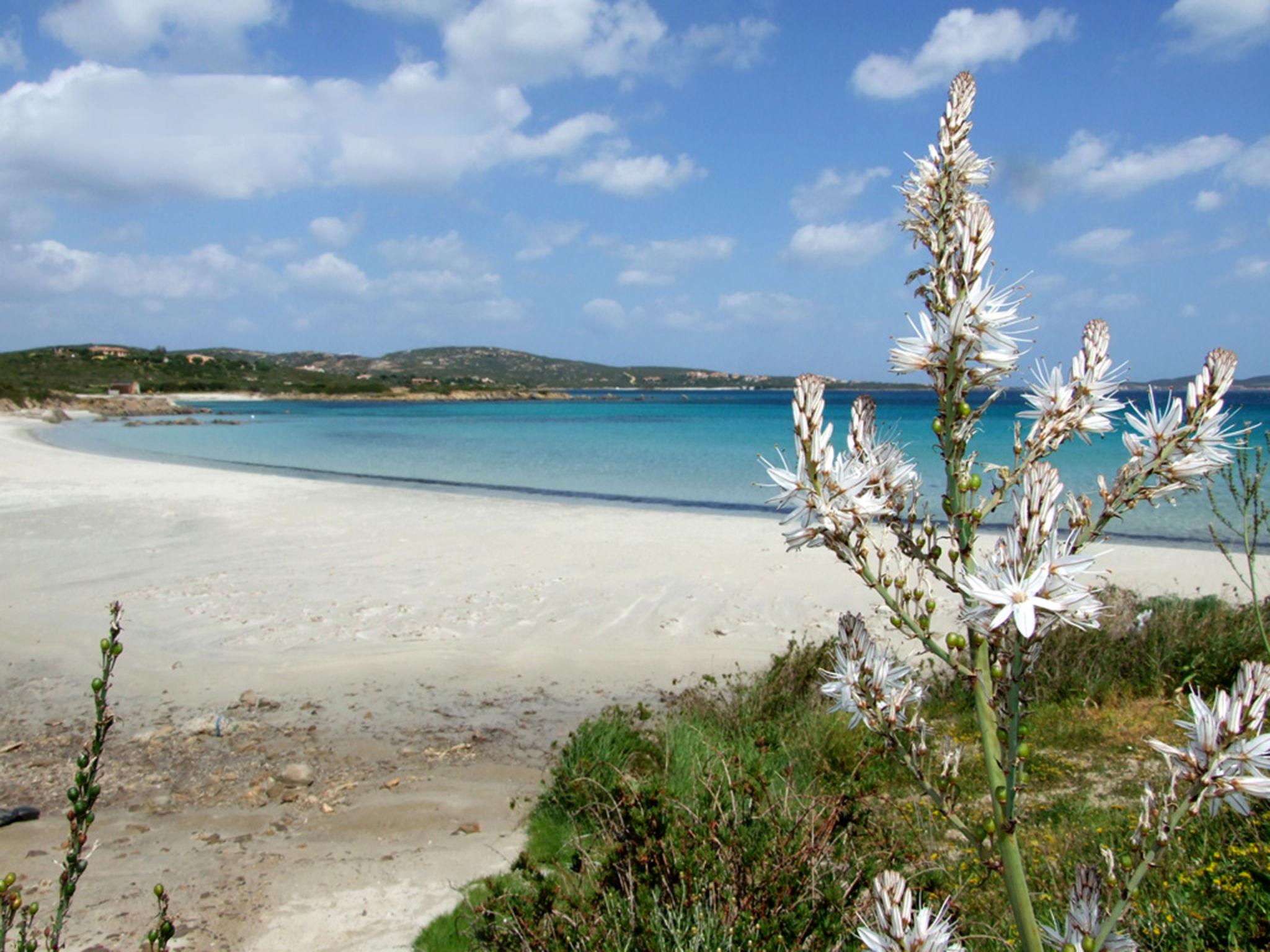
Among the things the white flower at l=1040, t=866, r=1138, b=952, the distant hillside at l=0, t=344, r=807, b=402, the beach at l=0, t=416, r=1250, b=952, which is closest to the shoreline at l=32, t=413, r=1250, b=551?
the beach at l=0, t=416, r=1250, b=952

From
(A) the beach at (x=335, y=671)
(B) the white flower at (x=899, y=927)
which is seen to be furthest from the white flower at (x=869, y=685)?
(A) the beach at (x=335, y=671)

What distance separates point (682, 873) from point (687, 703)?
3476 millimetres

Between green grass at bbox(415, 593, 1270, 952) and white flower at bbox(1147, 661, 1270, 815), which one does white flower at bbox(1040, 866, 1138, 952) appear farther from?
white flower at bbox(1147, 661, 1270, 815)

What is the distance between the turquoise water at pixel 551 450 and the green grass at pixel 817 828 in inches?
74.3

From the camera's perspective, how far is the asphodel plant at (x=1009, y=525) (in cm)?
139

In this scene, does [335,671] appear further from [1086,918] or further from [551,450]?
[551,450]

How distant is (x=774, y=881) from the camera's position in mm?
3135

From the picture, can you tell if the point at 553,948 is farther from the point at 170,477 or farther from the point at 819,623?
the point at 170,477

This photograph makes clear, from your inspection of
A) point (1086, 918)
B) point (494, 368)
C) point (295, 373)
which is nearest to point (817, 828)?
point (1086, 918)

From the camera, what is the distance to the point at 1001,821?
5.00 ft

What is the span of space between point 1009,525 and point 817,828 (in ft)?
8.41

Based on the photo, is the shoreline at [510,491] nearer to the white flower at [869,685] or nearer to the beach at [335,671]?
the beach at [335,671]

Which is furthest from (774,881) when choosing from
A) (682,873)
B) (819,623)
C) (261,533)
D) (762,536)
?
(261,533)

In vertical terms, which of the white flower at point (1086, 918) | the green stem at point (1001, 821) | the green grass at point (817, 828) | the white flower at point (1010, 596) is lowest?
the green grass at point (817, 828)
